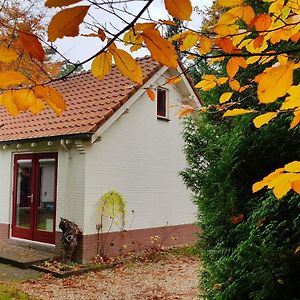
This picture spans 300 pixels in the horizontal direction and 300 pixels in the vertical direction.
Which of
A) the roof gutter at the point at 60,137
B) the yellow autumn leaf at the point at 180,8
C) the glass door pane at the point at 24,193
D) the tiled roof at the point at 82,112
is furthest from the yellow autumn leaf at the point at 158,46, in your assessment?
the glass door pane at the point at 24,193

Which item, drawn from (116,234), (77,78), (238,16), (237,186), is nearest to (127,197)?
(116,234)

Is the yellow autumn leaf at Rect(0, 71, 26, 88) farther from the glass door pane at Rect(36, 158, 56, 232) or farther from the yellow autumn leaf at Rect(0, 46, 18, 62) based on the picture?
the glass door pane at Rect(36, 158, 56, 232)

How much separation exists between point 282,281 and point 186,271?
696 centimetres

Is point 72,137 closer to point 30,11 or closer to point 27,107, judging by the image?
point 30,11

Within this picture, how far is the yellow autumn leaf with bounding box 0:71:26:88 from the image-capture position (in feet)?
3.62

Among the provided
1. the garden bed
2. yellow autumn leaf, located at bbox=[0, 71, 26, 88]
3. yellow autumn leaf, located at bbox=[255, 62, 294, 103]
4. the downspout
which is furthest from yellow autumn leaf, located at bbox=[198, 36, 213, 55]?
the downspout

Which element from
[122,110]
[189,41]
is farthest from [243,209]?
[122,110]

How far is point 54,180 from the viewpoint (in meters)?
10.8

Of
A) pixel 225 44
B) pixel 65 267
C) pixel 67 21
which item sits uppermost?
pixel 225 44

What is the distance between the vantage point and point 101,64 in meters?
1.27

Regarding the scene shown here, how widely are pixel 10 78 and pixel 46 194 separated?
10.3 meters

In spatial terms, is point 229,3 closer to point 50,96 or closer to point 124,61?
point 124,61

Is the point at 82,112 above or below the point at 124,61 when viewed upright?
above

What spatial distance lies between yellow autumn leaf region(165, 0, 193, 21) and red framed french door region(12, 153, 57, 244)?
1012cm
